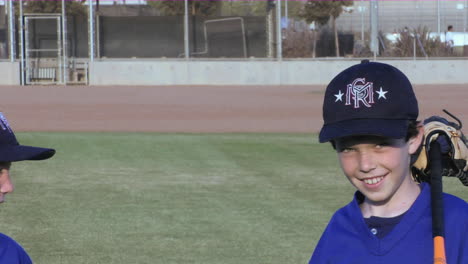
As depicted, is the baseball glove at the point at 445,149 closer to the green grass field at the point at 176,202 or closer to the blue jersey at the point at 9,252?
the blue jersey at the point at 9,252

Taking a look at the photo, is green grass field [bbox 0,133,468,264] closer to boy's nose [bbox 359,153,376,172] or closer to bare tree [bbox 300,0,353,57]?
A: boy's nose [bbox 359,153,376,172]

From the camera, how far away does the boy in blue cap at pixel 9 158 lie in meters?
2.92

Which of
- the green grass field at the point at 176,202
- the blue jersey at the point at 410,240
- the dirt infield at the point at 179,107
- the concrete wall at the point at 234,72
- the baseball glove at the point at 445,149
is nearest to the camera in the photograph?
the blue jersey at the point at 410,240

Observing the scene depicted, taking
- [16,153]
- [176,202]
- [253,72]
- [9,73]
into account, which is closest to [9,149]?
[16,153]

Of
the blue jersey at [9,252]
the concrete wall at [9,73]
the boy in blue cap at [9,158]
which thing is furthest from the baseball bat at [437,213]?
the concrete wall at [9,73]

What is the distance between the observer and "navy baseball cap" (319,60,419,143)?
262 centimetres

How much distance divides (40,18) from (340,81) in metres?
33.2

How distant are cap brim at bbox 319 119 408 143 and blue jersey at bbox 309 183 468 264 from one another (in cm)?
21

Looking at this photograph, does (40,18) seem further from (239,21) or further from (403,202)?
(403,202)

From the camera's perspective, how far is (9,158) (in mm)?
2912

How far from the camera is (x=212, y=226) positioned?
27.2 ft

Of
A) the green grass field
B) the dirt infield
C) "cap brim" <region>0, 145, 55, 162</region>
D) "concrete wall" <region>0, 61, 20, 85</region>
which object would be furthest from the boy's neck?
"concrete wall" <region>0, 61, 20, 85</region>

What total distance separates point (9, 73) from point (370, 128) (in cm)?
3242

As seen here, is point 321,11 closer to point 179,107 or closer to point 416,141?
point 179,107
